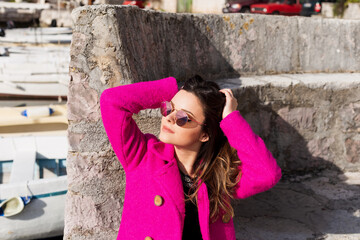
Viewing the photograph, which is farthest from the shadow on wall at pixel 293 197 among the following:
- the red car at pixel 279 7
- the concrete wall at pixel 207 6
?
the concrete wall at pixel 207 6

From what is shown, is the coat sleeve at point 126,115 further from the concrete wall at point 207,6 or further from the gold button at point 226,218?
the concrete wall at point 207,6

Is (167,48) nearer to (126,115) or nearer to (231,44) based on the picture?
(231,44)

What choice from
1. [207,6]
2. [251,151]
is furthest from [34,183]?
[207,6]

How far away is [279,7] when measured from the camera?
15.9 metres

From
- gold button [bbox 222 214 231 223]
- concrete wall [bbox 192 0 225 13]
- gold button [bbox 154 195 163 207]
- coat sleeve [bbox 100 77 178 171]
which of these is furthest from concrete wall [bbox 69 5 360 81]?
concrete wall [bbox 192 0 225 13]

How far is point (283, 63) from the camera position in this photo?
11.3ft

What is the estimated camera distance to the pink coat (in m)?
1.73

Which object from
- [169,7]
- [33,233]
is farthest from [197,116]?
[169,7]

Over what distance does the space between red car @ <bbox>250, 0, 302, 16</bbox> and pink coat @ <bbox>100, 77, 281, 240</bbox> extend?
581 inches

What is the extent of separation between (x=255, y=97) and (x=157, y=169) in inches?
54.1

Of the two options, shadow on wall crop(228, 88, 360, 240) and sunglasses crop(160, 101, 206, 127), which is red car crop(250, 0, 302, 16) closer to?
shadow on wall crop(228, 88, 360, 240)

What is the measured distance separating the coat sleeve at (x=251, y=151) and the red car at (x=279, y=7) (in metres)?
14.8

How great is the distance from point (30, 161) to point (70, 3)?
1594 centimetres

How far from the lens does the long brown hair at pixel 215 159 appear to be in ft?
5.80
